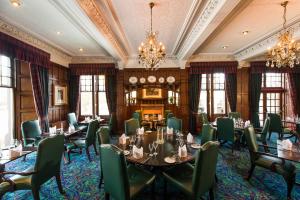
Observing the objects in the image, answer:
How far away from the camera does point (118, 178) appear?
6.77 feet

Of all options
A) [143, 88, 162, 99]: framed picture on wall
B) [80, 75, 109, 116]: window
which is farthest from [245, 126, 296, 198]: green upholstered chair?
[80, 75, 109, 116]: window

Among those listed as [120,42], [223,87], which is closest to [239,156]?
[223,87]

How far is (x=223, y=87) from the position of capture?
766 centimetres

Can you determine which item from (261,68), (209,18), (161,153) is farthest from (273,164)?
(261,68)

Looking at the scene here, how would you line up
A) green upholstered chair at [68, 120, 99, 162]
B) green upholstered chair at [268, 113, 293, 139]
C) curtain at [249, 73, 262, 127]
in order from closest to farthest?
1. green upholstered chair at [68, 120, 99, 162]
2. green upholstered chair at [268, 113, 293, 139]
3. curtain at [249, 73, 262, 127]

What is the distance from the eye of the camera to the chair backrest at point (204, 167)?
83.0 inches

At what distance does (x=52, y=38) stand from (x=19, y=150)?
11.5 feet

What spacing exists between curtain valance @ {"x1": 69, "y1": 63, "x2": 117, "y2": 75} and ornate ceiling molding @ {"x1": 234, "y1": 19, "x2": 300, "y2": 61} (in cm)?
530

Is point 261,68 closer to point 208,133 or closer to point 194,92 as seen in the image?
point 194,92

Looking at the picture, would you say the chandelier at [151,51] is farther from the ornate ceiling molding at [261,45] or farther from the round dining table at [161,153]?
the ornate ceiling molding at [261,45]

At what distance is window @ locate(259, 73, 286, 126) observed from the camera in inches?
304

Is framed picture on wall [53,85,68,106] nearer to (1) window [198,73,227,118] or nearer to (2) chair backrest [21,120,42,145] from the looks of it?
(2) chair backrest [21,120,42,145]

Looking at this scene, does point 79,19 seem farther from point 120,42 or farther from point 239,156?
point 239,156

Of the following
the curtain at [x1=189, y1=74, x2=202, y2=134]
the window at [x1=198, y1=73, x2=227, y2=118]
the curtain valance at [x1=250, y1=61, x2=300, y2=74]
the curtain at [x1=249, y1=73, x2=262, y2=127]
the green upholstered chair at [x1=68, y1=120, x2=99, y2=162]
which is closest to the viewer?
the green upholstered chair at [x1=68, y1=120, x2=99, y2=162]
